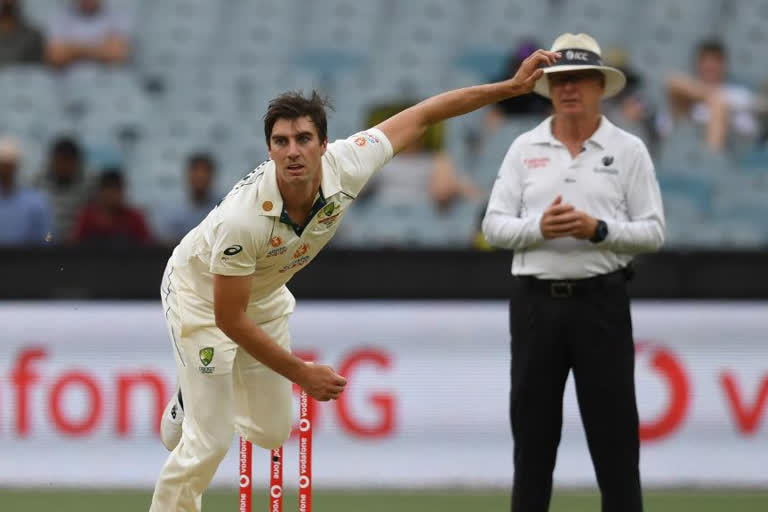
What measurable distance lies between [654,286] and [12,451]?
3550 millimetres

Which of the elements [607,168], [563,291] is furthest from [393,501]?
[607,168]

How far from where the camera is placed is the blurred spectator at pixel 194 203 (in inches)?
348

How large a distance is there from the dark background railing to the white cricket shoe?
2.14 m

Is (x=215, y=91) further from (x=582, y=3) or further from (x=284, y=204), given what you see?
(x=284, y=204)

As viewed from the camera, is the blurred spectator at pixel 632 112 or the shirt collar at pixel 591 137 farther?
the blurred spectator at pixel 632 112

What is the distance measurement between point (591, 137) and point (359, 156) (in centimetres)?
96

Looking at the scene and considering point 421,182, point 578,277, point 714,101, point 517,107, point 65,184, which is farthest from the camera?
point 714,101

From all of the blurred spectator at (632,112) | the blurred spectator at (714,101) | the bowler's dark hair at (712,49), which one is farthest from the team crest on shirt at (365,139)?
the bowler's dark hair at (712,49)

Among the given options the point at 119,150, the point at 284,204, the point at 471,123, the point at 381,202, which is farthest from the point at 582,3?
the point at 284,204

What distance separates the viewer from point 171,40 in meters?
10.9

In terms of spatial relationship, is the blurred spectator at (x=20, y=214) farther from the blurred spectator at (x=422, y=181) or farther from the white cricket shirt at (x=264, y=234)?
the white cricket shirt at (x=264, y=234)

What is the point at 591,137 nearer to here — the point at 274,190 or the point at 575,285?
the point at 575,285

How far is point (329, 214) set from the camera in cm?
493

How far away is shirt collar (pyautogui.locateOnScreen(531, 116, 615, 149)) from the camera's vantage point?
5422 millimetres
